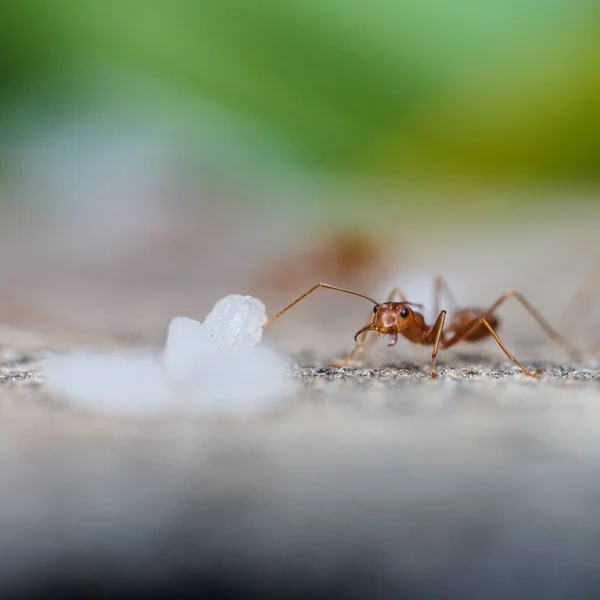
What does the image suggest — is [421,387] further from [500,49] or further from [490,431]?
[500,49]

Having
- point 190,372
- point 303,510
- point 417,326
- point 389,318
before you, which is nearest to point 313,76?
point 417,326

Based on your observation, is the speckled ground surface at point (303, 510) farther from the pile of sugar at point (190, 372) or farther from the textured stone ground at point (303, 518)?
the pile of sugar at point (190, 372)

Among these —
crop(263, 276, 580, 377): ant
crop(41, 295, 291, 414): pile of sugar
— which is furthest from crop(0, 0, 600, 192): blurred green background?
crop(41, 295, 291, 414): pile of sugar

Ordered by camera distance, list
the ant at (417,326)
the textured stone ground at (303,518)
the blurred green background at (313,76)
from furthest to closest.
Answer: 1. the blurred green background at (313,76)
2. the ant at (417,326)
3. the textured stone ground at (303,518)

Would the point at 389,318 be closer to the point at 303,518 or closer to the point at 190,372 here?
the point at 190,372

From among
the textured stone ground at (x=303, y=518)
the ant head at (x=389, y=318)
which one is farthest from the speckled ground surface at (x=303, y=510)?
the ant head at (x=389, y=318)

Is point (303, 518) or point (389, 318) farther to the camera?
point (389, 318)

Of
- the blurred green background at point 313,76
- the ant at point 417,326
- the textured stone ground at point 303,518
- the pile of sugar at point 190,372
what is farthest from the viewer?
the blurred green background at point 313,76
